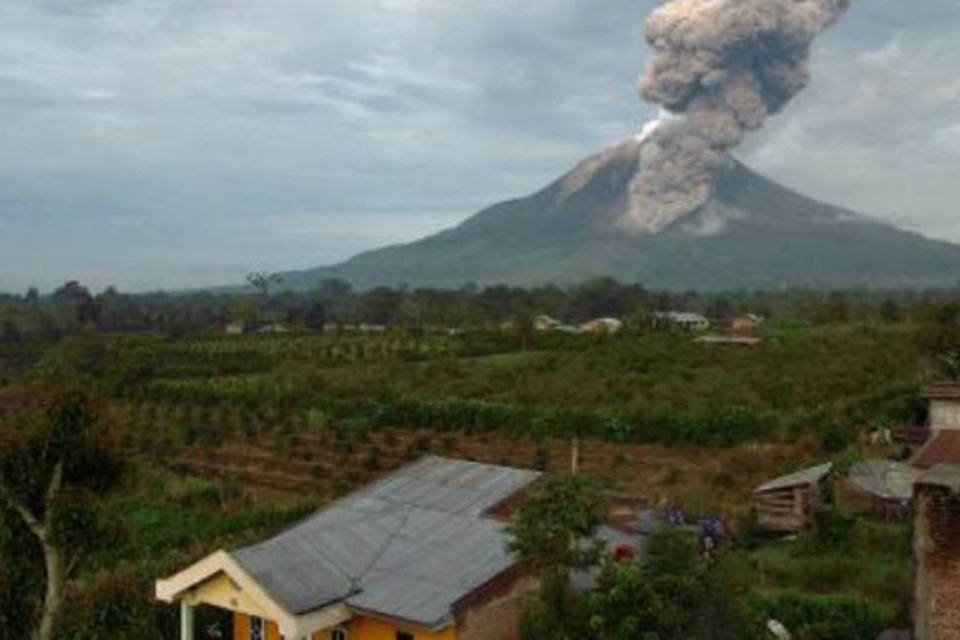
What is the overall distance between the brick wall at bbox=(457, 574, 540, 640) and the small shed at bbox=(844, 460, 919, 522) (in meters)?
10.3

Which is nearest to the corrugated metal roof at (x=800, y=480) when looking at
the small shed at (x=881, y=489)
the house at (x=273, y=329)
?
the small shed at (x=881, y=489)

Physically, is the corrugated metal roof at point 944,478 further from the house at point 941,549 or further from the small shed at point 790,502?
the small shed at point 790,502

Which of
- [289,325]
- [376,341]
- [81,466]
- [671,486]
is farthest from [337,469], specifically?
[289,325]

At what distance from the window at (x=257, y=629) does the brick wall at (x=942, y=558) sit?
8202 millimetres

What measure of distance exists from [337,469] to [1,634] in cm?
1943

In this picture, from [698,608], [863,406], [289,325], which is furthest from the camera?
[289,325]

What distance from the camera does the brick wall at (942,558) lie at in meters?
9.92

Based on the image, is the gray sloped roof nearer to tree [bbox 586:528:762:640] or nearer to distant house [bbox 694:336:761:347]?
tree [bbox 586:528:762:640]

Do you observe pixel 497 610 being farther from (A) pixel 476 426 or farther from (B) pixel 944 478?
(A) pixel 476 426

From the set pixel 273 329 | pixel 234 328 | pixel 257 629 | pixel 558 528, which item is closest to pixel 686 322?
pixel 273 329

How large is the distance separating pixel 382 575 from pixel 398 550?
0.58m

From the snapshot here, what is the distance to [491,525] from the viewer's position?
14.5 meters

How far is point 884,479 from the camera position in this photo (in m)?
22.8

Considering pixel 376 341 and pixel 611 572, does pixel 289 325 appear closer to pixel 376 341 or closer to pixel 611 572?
pixel 376 341
